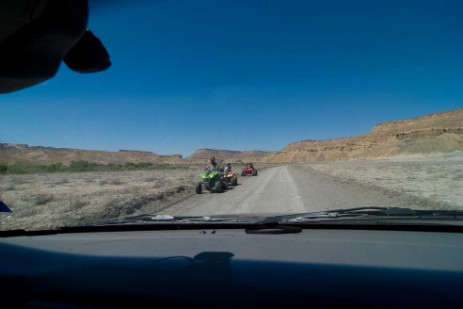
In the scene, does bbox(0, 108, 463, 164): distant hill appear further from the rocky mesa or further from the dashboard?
the dashboard

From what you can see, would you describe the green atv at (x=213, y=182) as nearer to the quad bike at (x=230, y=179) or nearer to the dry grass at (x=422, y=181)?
the quad bike at (x=230, y=179)

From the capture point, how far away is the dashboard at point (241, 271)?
2.26 m

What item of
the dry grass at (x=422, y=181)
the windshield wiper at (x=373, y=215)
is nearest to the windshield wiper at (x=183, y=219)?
the windshield wiper at (x=373, y=215)

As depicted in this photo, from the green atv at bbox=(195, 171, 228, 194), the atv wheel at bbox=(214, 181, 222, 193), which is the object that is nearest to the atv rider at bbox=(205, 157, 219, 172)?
the green atv at bbox=(195, 171, 228, 194)

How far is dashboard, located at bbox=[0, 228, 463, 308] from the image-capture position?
7.40ft

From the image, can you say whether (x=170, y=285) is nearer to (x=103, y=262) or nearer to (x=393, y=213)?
(x=103, y=262)

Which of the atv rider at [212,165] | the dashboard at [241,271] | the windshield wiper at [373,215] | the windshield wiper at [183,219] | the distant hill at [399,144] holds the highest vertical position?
the distant hill at [399,144]

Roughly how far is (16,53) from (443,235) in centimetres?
364

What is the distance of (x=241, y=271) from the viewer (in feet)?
8.94

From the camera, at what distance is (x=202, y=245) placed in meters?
3.70

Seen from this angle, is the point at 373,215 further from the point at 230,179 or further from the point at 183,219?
the point at 230,179

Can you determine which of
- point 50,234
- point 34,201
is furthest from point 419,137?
point 50,234

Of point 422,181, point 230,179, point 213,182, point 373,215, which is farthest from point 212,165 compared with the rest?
point 373,215

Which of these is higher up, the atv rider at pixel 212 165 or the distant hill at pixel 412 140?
the distant hill at pixel 412 140
